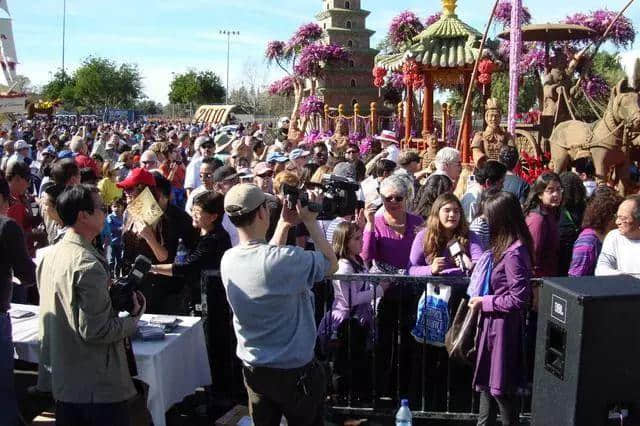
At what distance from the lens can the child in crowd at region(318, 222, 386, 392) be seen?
15.1 feet

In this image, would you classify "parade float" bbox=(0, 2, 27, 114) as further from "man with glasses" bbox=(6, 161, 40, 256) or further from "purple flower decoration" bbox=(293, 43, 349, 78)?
"man with glasses" bbox=(6, 161, 40, 256)

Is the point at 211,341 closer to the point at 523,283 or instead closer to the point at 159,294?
the point at 159,294

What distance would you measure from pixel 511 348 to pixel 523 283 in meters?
0.39

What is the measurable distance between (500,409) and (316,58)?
23.7 metres

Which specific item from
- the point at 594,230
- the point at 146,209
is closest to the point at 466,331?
the point at 594,230

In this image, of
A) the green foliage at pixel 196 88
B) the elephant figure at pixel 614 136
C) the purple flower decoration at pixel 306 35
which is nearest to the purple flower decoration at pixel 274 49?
the purple flower decoration at pixel 306 35

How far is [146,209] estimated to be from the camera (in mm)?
4789

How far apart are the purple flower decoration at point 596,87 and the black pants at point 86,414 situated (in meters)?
22.6

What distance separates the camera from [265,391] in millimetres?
3156

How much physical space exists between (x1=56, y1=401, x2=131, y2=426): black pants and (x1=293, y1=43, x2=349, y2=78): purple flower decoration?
2424 cm

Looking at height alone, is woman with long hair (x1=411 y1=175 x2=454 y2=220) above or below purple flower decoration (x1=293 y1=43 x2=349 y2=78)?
below

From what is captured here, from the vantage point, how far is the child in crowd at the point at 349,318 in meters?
4.60

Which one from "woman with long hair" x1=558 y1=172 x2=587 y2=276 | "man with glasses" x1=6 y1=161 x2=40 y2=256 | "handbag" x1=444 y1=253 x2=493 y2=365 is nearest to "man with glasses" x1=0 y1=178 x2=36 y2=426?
"man with glasses" x1=6 y1=161 x2=40 y2=256

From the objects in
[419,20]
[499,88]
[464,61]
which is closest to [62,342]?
[464,61]
